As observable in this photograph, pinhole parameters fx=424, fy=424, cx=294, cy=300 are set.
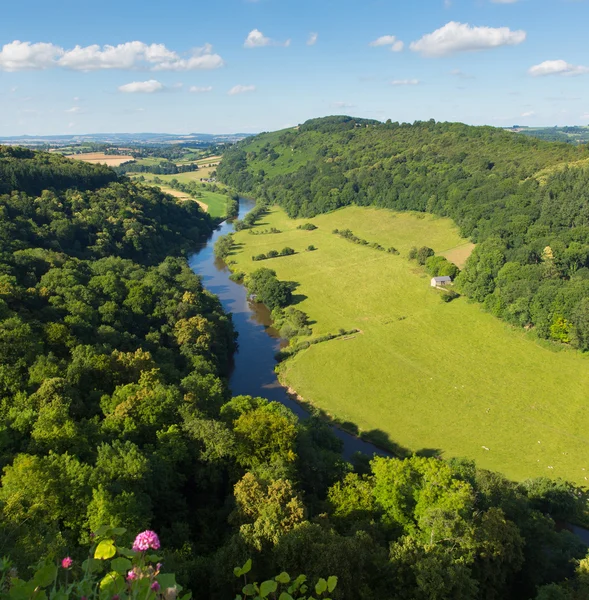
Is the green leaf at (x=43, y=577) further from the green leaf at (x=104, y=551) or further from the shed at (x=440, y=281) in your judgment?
the shed at (x=440, y=281)

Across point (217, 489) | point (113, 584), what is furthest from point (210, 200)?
point (113, 584)

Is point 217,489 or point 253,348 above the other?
point 217,489

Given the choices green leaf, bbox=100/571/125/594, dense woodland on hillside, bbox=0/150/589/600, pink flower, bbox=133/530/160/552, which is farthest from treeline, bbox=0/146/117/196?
green leaf, bbox=100/571/125/594

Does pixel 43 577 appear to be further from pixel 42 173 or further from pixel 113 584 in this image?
pixel 42 173

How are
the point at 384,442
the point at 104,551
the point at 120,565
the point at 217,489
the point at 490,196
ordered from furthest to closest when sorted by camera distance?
the point at 490,196 < the point at 384,442 < the point at 217,489 < the point at 104,551 < the point at 120,565

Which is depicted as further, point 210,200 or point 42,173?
point 210,200

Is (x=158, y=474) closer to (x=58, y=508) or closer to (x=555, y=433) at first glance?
(x=58, y=508)

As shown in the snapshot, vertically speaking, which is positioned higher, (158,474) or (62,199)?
(62,199)

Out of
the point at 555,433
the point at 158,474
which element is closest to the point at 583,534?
the point at 555,433
